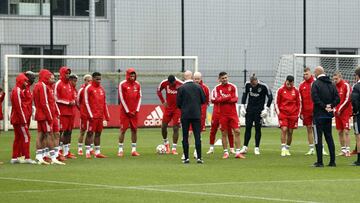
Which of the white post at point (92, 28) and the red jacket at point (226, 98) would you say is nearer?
the red jacket at point (226, 98)

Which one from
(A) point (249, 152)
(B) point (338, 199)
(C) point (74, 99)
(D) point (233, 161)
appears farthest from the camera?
(A) point (249, 152)

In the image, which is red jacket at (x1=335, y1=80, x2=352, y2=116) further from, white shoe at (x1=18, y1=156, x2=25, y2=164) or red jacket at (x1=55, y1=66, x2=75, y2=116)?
white shoe at (x1=18, y1=156, x2=25, y2=164)

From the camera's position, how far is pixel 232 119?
26922 millimetres

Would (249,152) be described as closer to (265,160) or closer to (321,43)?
(265,160)

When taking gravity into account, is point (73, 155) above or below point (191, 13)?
below

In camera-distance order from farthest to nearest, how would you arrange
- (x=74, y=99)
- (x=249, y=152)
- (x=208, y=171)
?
(x=249, y=152) < (x=74, y=99) < (x=208, y=171)

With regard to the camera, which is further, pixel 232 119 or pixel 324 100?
pixel 232 119

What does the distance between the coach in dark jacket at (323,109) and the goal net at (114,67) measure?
19.3 metres

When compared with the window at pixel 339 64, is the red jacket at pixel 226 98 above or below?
below

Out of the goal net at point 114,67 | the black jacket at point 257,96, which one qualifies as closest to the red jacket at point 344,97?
the black jacket at point 257,96

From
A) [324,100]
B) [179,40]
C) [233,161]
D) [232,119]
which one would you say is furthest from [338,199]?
[179,40]

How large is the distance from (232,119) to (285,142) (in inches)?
66.8

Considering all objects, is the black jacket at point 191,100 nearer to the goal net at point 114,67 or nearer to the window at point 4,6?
the goal net at point 114,67

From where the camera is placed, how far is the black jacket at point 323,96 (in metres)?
22.9
